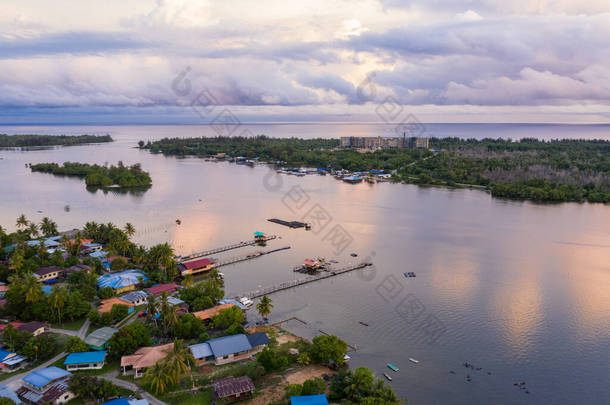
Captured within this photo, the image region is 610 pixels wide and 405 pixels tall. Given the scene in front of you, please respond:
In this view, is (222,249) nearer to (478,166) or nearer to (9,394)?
(9,394)

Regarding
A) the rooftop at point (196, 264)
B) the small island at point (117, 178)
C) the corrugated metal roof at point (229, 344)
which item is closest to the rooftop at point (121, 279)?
the rooftop at point (196, 264)

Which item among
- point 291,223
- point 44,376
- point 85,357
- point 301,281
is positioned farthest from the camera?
point 291,223

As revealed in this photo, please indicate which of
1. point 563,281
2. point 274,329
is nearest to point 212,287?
point 274,329

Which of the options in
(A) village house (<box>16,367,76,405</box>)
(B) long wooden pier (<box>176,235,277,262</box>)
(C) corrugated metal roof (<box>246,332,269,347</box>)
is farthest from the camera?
(B) long wooden pier (<box>176,235,277,262</box>)

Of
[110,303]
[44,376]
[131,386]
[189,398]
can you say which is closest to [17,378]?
[44,376]

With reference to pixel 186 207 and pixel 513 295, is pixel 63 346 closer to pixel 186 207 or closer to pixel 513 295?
pixel 513 295

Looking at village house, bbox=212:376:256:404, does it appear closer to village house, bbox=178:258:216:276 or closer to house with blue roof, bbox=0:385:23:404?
A: house with blue roof, bbox=0:385:23:404

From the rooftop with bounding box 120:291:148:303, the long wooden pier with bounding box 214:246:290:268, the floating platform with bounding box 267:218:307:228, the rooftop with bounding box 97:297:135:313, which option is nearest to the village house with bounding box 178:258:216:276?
the long wooden pier with bounding box 214:246:290:268
